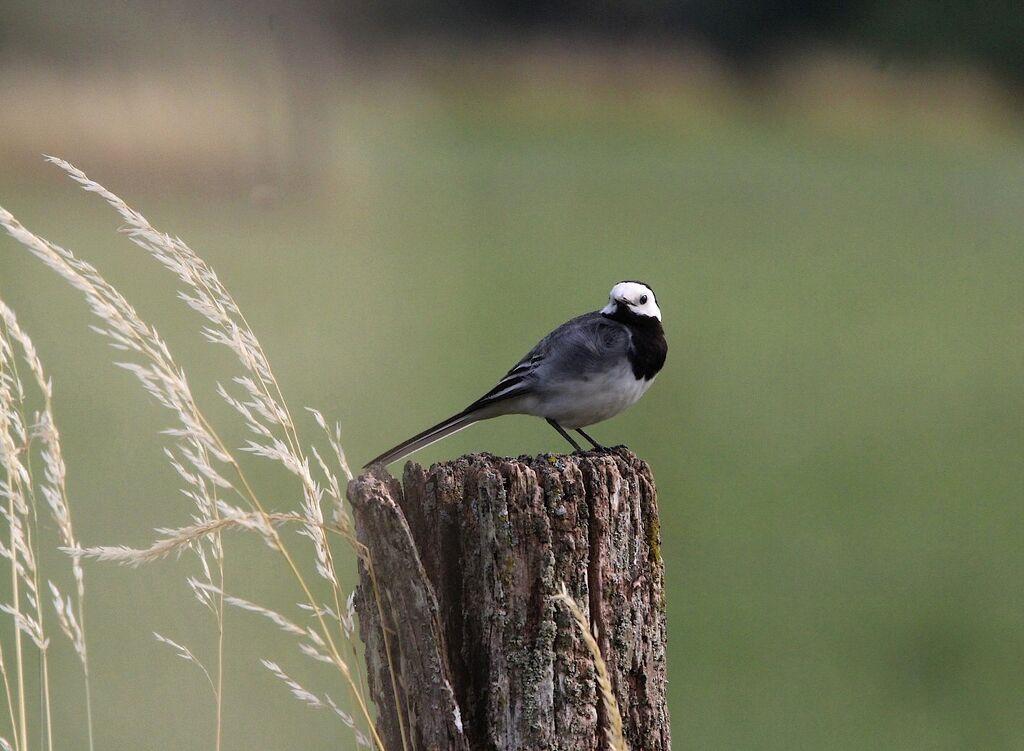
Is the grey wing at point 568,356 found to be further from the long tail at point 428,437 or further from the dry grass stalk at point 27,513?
the dry grass stalk at point 27,513

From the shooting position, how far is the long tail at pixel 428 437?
1908 millimetres

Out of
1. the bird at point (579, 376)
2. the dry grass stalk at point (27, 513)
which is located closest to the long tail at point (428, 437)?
the bird at point (579, 376)

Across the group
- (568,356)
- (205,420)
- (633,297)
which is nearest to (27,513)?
(205,420)

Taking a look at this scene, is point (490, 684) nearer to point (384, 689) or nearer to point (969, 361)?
point (384, 689)

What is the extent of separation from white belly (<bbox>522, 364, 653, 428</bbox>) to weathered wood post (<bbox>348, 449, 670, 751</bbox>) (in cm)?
104

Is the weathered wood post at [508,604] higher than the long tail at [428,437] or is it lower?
lower

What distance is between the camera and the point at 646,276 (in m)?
7.32

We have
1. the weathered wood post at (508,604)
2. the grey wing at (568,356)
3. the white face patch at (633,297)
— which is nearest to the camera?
the weathered wood post at (508,604)

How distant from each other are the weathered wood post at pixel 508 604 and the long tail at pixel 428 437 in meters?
0.53

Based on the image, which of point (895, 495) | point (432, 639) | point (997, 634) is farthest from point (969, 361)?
point (432, 639)

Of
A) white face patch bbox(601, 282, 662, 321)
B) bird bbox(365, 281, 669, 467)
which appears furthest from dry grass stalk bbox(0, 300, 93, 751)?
white face patch bbox(601, 282, 662, 321)

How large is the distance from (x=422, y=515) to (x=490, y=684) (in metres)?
0.22

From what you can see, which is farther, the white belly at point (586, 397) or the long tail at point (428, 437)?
the white belly at point (586, 397)

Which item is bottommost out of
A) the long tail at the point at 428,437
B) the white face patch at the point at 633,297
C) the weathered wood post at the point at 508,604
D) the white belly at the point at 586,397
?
the weathered wood post at the point at 508,604
